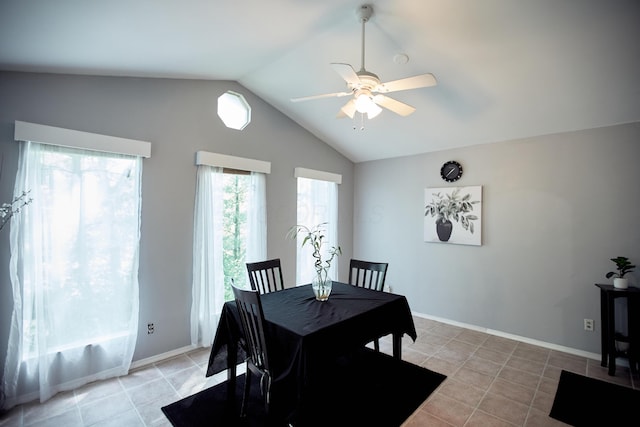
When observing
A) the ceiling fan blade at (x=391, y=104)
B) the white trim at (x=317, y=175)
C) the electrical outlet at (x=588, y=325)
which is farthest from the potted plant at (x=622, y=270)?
the white trim at (x=317, y=175)

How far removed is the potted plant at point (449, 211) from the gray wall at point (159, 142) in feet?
7.03

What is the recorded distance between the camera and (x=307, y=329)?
1.82 meters

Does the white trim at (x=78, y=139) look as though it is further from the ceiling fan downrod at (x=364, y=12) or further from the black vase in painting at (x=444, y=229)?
the black vase in painting at (x=444, y=229)

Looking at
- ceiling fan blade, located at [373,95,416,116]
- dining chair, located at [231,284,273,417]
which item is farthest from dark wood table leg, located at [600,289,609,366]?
dining chair, located at [231,284,273,417]

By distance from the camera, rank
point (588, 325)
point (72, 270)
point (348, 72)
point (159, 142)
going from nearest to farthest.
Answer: point (348, 72), point (72, 270), point (159, 142), point (588, 325)

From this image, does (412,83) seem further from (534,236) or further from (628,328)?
(628,328)

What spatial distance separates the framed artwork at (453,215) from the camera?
380cm

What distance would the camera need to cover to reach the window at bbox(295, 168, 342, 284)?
433 centimetres

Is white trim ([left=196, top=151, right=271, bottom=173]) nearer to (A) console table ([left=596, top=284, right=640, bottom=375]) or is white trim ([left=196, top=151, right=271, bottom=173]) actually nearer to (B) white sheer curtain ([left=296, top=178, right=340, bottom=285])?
(B) white sheer curtain ([left=296, top=178, right=340, bottom=285])

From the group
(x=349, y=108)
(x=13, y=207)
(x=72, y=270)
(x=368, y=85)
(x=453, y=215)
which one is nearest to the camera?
(x=368, y=85)

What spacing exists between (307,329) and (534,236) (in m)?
2.99

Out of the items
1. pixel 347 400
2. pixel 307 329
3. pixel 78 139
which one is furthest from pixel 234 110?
pixel 347 400

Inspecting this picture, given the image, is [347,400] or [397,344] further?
[397,344]

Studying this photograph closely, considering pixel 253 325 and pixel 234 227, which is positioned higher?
pixel 234 227
